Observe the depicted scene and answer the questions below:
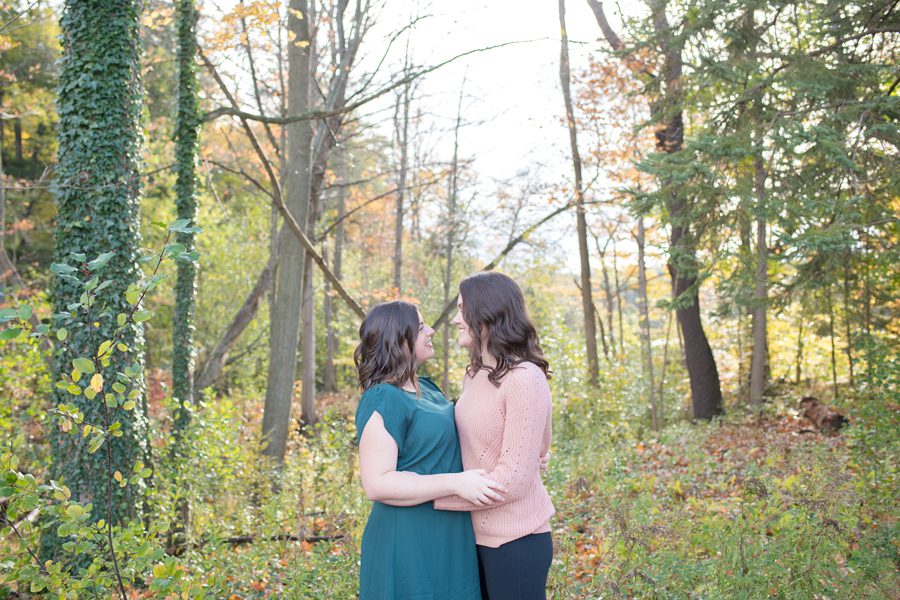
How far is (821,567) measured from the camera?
11.2 ft

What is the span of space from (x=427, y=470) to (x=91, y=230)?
350cm

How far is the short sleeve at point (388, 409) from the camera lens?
92.0 inches

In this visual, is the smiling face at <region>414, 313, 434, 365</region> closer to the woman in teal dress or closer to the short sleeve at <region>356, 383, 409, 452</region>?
the woman in teal dress

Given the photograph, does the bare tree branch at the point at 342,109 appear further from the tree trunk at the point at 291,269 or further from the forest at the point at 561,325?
the tree trunk at the point at 291,269

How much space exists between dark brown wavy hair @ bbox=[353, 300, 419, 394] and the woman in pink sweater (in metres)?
0.19

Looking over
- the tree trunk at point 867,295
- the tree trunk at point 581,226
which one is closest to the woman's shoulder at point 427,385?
the tree trunk at point 867,295

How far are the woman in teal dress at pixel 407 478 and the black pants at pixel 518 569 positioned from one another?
6cm

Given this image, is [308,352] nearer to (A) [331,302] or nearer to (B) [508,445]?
(A) [331,302]

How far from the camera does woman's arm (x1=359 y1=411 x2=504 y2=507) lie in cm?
229

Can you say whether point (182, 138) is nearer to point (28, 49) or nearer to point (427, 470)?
point (427, 470)

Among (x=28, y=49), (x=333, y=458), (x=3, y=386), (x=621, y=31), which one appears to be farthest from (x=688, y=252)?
(x=28, y=49)

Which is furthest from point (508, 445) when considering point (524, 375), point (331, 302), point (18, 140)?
point (18, 140)

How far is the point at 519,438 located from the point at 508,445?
4cm

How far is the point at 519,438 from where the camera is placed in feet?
7.69
